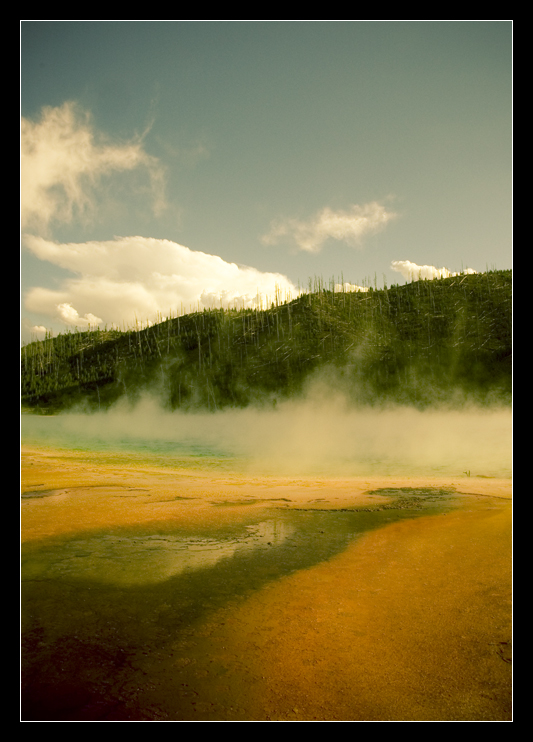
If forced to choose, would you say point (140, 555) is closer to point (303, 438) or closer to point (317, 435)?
point (303, 438)

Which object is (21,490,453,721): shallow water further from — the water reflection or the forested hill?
the forested hill

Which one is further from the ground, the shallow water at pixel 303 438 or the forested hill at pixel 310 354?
the forested hill at pixel 310 354

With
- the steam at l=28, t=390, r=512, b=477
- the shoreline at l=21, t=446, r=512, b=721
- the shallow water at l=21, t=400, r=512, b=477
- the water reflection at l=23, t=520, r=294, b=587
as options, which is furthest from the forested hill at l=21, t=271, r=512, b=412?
the water reflection at l=23, t=520, r=294, b=587

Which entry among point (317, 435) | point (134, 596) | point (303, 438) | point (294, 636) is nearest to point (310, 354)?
point (317, 435)

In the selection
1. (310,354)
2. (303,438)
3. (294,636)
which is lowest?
(303,438)

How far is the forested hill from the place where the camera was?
121 feet

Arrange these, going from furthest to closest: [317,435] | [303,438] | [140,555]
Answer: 1. [317,435]
2. [303,438]
3. [140,555]

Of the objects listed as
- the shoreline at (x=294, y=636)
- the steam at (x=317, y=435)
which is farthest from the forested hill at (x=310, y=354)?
the shoreline at (x=294, y=636)

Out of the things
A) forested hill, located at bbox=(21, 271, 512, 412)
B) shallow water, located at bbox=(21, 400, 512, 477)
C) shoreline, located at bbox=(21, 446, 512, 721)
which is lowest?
shallow water, located at bbox=(21, 400, 512, 477)

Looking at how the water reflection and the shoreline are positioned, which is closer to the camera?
the shoreline

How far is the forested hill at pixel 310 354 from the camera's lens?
3700cm

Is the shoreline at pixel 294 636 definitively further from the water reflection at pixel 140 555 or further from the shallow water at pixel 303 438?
the shallow water at pixel 303 438

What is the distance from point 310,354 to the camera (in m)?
42.3
